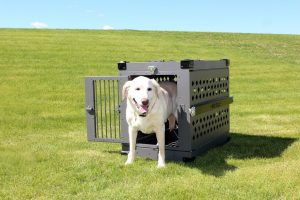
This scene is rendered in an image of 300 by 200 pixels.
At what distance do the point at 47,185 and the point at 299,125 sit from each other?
21.5 ft

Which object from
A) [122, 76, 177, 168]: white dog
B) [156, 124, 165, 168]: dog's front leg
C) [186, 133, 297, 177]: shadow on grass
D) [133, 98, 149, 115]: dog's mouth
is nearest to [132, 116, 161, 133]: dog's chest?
[122, 76, 177, 168]: white dog

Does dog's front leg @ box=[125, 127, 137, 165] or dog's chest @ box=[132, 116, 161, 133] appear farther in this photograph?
dog's front leg @ box=[125, 127, 137, 165]

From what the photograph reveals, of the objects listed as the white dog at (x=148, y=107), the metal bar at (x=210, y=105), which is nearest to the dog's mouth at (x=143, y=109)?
the white dog at (x=148, y=107)

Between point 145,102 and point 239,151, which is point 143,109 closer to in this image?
→ point 145,102

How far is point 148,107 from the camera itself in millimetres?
5711

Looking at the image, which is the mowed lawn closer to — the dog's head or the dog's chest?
the dog's chest

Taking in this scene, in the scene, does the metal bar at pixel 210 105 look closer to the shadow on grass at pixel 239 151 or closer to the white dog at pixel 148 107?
the white dog at pixel 148 107

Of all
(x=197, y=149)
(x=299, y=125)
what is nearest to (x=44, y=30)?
(x=299, y=125)

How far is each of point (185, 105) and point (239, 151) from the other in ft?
5.04

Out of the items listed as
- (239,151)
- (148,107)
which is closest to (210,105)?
(239,151)

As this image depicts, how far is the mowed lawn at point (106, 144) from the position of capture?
5.14m

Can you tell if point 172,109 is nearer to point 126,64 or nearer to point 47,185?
point 126,64

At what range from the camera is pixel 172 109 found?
6.52 metres

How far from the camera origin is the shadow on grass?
6098 millimetres
